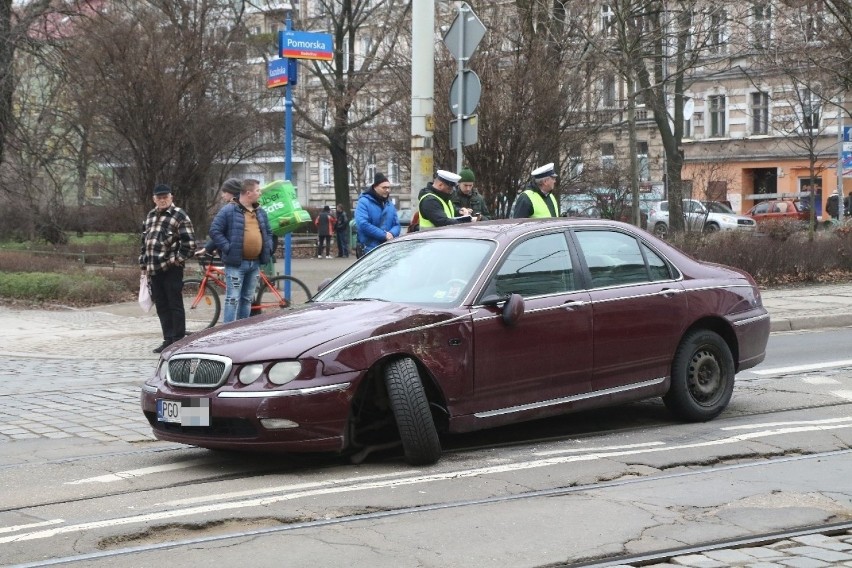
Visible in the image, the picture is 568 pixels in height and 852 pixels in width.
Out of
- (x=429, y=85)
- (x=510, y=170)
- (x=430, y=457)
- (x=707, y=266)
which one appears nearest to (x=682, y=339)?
(x=707, y=266)

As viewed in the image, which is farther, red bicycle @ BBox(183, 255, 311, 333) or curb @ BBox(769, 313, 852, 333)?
curb @ BBox(769, 313, 852, 333)

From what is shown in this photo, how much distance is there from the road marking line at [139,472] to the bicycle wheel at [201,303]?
317 inches

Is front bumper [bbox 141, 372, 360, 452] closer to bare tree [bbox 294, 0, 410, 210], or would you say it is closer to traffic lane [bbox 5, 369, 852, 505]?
traffic lane [bbox 5, 369, 852, 505]

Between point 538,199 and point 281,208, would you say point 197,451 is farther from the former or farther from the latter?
point 281,208

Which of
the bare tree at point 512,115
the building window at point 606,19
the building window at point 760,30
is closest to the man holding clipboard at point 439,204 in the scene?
the bare tree at point 512,115

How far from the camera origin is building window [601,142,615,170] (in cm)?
2873

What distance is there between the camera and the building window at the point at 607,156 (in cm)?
2873

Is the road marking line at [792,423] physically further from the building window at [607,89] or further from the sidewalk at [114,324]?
the building window at [607,89]

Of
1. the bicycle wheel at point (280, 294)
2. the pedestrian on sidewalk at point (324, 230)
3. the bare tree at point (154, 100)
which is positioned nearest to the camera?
the bicycle wheel at point (280, 294)

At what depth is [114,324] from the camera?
16953 millimetres

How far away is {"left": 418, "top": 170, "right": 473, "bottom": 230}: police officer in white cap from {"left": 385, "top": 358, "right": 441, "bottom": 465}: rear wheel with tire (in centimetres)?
577

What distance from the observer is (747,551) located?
579 cm

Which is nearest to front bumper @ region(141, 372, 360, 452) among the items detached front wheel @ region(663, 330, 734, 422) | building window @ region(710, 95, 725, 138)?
detached front wheel @ region(663, 330, 734, 422)

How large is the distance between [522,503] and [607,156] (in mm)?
24992
